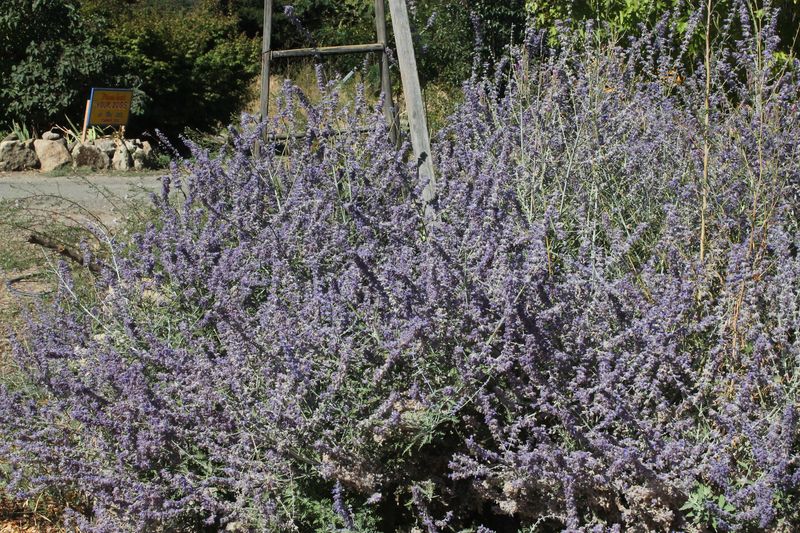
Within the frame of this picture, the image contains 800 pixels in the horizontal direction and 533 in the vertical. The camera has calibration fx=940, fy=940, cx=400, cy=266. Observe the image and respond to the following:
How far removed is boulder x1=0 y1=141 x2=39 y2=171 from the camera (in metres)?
10.4

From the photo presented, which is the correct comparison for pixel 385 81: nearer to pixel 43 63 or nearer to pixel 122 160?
pixel 122 160

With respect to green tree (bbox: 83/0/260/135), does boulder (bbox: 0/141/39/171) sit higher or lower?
lower

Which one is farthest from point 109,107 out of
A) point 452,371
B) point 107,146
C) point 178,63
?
point 452,371

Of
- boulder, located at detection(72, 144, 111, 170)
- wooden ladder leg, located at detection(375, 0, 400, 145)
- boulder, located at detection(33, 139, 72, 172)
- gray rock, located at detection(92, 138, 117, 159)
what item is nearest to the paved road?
boulder, located at detection(33, 139, 72, 172)

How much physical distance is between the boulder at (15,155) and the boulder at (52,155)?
13 centimetres

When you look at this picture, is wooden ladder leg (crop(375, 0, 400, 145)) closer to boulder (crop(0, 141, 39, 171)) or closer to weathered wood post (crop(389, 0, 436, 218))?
weathered wood post (crop(389, 0, 436, 218))

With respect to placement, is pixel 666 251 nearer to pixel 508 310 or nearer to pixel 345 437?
pixel 508 310

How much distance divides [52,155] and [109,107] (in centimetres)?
92

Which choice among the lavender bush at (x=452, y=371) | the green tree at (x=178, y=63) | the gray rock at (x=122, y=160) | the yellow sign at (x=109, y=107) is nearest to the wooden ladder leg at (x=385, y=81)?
the lavender bush at (x=452, y=371)

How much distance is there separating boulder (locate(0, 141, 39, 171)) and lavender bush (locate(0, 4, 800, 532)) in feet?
25.0

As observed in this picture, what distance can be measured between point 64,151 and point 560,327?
9.15m

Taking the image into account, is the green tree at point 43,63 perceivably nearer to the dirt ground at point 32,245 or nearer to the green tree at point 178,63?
the green tree at point 178,63

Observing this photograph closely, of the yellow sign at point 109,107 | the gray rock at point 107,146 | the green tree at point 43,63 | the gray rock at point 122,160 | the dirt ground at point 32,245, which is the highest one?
the green tree at point 43,63

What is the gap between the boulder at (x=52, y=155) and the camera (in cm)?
1058
